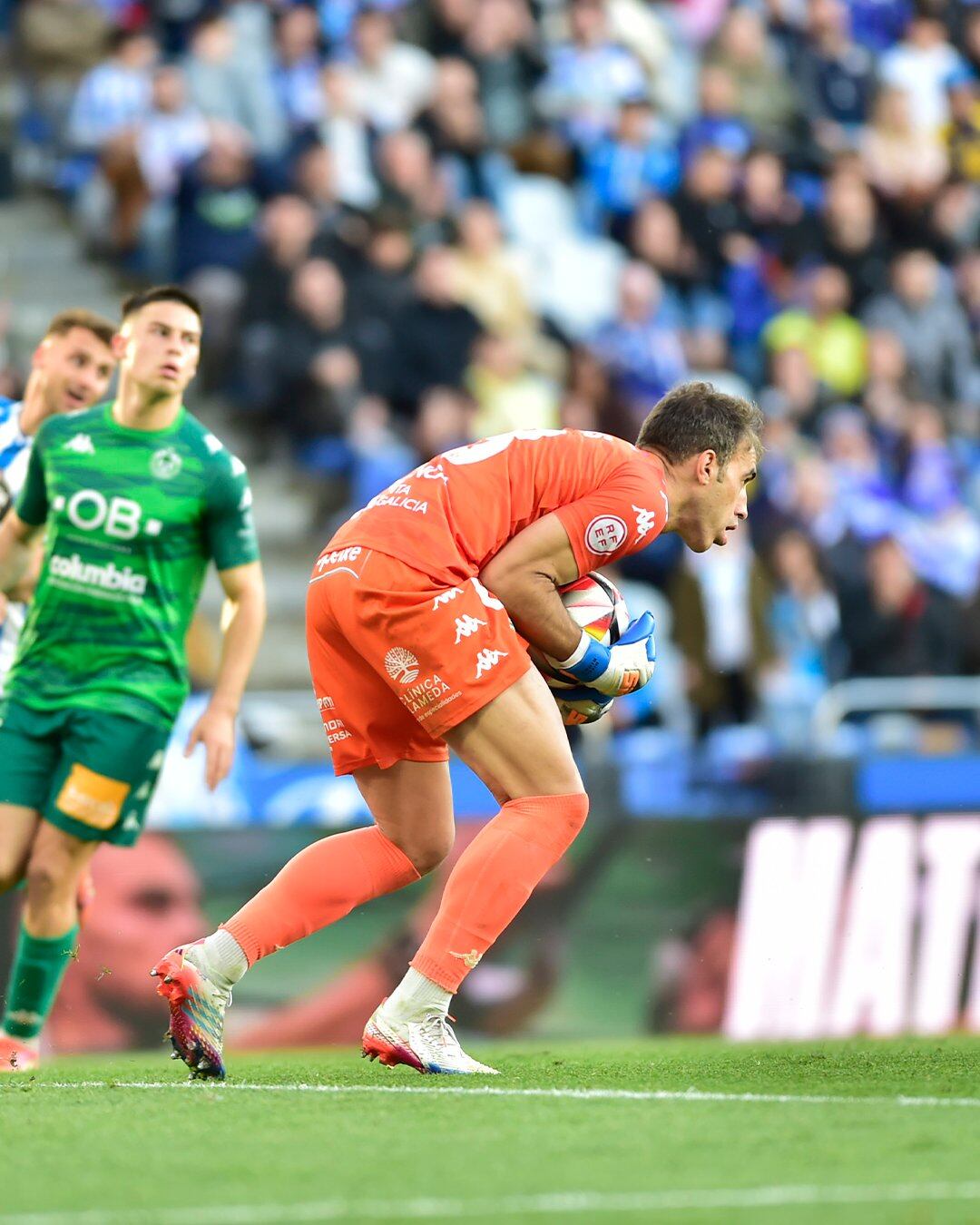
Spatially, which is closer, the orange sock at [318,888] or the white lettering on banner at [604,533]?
the white lettering on banner at [604,533]

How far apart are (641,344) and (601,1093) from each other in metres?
8.93

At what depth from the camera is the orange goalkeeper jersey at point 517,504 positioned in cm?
536

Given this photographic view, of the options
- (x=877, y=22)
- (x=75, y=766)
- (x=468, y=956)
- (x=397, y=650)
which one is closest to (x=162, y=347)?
(x=75, y=766)

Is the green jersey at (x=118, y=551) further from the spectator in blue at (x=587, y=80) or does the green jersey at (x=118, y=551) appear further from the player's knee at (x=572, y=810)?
the spectator in blue at (x=587, y=80)

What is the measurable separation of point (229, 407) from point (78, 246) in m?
1.74

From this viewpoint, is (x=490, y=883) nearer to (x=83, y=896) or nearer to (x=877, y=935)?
(x=83, y=896)

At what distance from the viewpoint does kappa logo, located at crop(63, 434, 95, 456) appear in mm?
6672

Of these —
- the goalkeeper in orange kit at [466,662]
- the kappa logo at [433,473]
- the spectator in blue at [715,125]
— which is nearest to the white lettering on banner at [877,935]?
→ the goalkeeper in orange kit at [466,662]

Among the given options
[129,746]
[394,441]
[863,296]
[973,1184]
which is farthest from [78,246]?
[973,1184]

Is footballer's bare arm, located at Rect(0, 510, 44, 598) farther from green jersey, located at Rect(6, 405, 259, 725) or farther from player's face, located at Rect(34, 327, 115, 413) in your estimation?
player's face, located at Rect(34, 327, 115, 413)

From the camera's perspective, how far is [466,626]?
17.3 ft

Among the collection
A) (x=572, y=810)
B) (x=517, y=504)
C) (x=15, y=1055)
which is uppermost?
(x=517, y=504)

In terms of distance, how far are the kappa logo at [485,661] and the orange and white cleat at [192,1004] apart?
1.02 m

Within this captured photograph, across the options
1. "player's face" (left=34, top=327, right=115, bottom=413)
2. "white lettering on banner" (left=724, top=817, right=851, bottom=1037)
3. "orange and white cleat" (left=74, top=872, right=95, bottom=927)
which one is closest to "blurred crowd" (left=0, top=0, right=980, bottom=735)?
"white lettering on banner" (left=724, top=817, right=851, bottom=1037)
